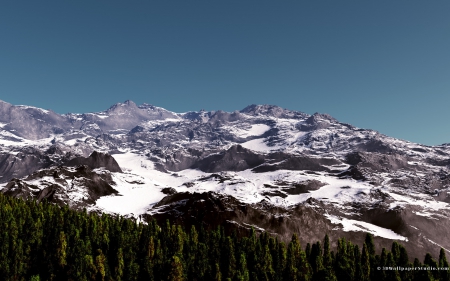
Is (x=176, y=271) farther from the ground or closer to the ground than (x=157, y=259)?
farther from the ground

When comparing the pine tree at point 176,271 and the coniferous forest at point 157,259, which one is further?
the coniferous forest at point 157,259

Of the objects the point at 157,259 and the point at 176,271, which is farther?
the point at 157,259

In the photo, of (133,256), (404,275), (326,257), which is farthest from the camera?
(326,257)

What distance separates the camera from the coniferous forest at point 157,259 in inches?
5891

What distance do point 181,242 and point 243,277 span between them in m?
59.8

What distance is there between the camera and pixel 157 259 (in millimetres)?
166750

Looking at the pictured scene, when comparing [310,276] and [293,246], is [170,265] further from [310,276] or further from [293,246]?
[293,246]

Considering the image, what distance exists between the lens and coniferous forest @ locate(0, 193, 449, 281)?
150 meters

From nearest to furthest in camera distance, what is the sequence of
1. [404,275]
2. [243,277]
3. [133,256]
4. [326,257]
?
1. [243,277]
2. [404,275]
3. [133,256]
4. [326,257]

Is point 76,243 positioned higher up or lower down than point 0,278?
higher up

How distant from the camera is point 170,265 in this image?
147m

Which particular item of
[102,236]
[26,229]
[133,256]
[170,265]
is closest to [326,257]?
[170,265]

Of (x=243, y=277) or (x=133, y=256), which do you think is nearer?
(x=243, y=277)

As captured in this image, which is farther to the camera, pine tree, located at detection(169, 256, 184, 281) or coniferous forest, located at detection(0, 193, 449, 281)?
coniferous forest, located at detection(0, 193, 449, 281)
